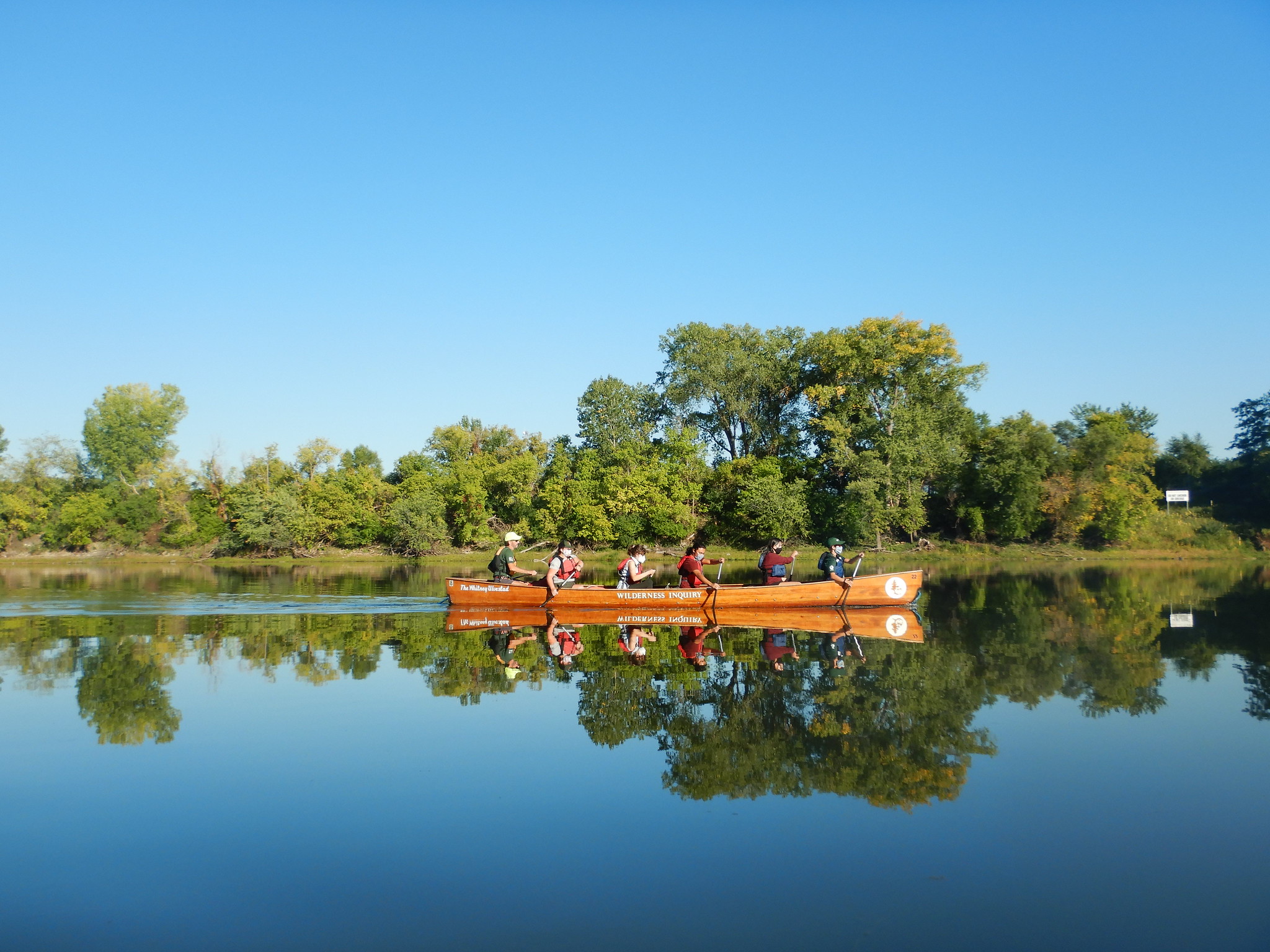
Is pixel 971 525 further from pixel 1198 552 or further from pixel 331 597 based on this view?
pixel 331 597

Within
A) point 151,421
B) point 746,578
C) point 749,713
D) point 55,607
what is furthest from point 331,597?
point 151,421

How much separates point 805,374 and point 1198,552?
2298cm

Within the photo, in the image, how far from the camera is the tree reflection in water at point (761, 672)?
8.65m

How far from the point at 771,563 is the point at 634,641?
18.4 feet

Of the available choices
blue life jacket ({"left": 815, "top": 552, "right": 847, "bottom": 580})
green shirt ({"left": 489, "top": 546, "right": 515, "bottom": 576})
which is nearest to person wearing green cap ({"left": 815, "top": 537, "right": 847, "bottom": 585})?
blue life jacket ({"left": 815, "top": 552, "right": 847, "bottom": 580})

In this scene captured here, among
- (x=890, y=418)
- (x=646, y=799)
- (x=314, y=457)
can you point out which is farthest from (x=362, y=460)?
(x=646, y=799)

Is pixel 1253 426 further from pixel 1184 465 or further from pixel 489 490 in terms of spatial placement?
pixel 489 490

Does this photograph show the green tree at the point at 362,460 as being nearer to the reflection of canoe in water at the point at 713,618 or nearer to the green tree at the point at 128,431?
the green tree at the point at 128,431

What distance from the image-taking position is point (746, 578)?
3378 cm

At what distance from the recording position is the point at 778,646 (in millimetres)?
15539

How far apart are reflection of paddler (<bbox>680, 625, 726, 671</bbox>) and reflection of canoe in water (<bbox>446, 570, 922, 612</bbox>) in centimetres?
128

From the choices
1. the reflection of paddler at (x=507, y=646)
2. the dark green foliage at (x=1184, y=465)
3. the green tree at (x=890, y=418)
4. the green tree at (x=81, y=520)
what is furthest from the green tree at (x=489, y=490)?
the dark green foliage at (x=1184, y=465)

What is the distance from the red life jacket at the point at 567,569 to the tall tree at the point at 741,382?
31486 mm

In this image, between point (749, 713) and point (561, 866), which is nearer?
point (561, 866)
